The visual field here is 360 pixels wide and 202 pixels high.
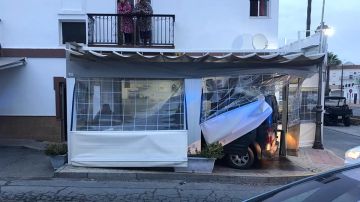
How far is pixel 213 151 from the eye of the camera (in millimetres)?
9727

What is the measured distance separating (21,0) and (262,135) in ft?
31.4

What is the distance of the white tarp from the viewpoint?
1006cm

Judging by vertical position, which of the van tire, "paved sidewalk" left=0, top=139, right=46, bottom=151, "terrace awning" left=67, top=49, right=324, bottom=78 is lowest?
the van tire

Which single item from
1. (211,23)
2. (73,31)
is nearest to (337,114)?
(211,23)

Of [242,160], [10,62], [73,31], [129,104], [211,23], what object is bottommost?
[242,160]

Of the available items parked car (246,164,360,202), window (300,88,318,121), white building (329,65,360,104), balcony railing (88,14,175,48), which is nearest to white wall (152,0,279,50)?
balcony railing (88,14,175,48)

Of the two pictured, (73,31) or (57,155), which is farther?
(73,31)

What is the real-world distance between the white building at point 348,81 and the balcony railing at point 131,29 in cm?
6711

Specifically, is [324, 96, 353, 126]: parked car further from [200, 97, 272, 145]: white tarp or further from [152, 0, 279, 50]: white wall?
[200, 97, 272, 145]: white tarp

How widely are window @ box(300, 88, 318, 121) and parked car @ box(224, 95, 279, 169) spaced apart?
423cm

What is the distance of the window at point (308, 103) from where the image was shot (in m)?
14.6

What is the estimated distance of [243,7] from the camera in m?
15.9

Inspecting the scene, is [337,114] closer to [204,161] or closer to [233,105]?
[233,105]

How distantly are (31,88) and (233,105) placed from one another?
7.83 metres
